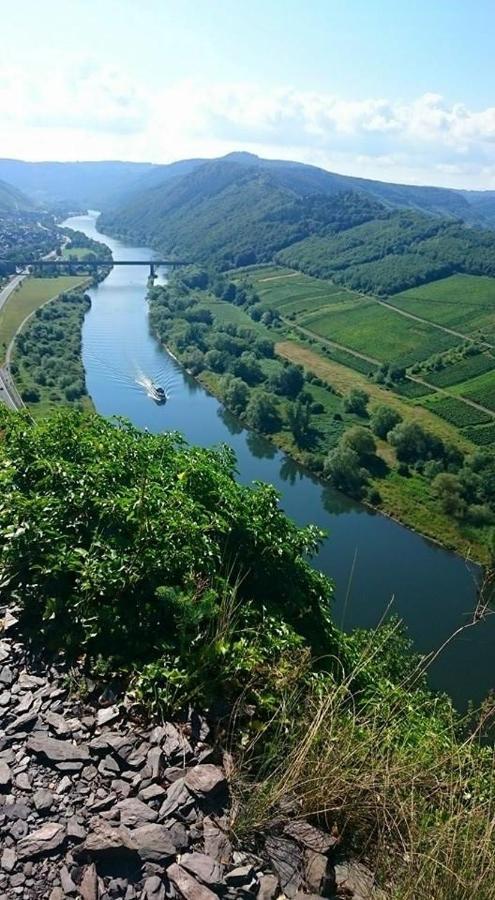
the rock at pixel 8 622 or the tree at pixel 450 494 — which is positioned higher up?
the rock at pixel 8 622

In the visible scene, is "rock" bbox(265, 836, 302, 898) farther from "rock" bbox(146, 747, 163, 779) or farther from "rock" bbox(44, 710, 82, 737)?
"rock" bbox(44, 710, 82, 737)

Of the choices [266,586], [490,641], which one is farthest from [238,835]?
[490,641]

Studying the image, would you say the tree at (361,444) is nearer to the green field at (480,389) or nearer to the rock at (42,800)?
the green field at (480,389)

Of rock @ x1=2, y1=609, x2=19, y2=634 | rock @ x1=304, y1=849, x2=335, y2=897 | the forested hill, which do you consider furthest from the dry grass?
the forested hill

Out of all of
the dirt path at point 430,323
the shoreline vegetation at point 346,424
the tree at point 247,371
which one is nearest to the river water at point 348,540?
the shoreline vegetation at point 346,424

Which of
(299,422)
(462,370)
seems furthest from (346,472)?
(462,370)
